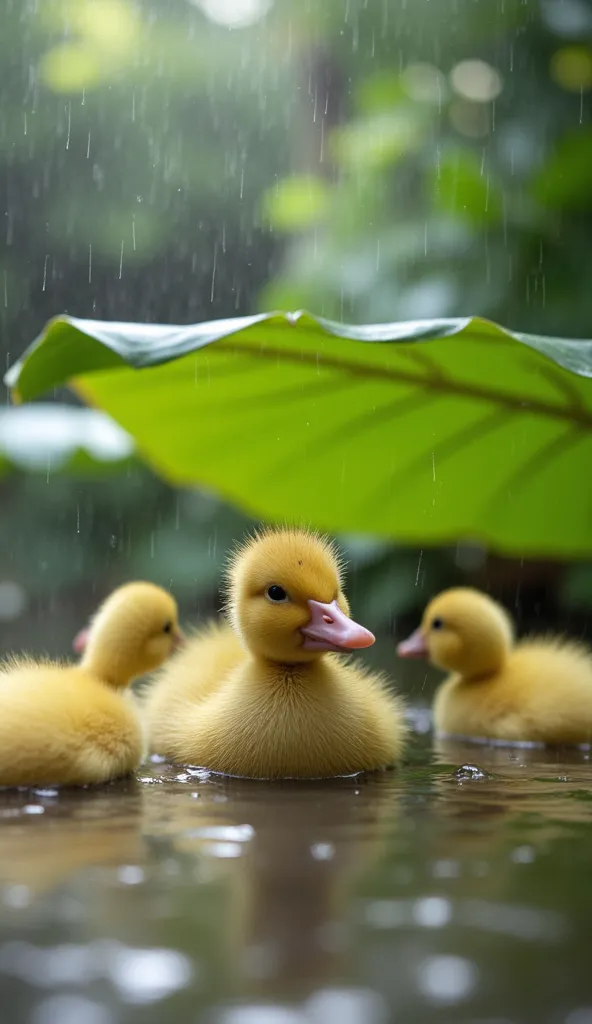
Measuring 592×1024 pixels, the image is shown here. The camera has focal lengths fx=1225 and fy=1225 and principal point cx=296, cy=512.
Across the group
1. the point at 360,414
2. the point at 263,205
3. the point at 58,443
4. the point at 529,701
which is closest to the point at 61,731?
the point at 529,701

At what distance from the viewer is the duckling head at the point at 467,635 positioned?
303 cm

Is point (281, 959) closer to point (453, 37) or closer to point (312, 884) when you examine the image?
point (312, 884)

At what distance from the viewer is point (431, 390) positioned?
3.04 m

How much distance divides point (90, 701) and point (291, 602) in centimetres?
42

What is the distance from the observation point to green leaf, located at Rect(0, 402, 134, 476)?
5480 mm

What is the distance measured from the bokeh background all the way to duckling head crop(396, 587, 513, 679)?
3.90ft

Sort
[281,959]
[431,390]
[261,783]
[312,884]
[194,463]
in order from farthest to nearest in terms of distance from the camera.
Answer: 1. [194,463]
2. [431,390]
3. [261,783]
4. [312,884]
5. [281,959]

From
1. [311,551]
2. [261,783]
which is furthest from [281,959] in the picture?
[311,551]

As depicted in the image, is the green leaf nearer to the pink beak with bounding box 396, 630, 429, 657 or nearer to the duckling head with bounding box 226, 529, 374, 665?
the pink beak with bounding box 396, 630, 429, 657

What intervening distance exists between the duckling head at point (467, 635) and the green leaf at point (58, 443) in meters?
2.52

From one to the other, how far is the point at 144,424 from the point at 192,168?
868 cm

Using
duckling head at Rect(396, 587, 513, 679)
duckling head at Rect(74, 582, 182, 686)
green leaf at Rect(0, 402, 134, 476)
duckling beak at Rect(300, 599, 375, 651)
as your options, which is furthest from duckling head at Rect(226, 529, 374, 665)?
green leaf at Rect(0, 402, 134, 476)

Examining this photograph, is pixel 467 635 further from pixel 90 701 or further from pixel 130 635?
pixel 90 701

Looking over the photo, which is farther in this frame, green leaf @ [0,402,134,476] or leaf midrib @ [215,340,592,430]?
green leaf @ [0,402,134,476]
